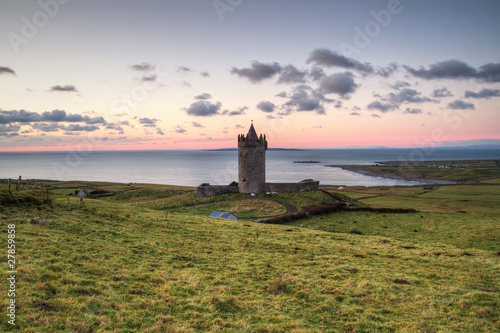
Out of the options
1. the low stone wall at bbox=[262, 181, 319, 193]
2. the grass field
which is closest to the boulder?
the grass field

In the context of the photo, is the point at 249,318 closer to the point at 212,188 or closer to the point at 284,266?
the point at 284,266

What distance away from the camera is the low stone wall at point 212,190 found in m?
50.8

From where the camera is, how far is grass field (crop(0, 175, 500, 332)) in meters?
8.82

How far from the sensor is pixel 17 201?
18859mm

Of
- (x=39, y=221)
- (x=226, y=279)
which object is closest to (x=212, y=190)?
(x=39, y=221)

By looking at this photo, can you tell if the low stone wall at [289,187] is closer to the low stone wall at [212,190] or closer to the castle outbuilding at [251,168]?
the castle outbuilding at [251,168]

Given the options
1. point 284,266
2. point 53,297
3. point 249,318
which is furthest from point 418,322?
point 53,297

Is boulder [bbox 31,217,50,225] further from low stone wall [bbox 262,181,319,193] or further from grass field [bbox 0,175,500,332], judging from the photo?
low stone wall [bbox 262,181,319,193]

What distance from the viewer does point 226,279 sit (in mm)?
12609

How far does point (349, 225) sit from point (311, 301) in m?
22.6

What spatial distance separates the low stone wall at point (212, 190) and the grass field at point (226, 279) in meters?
27.2

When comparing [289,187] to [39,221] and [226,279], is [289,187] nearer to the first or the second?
[226,279]

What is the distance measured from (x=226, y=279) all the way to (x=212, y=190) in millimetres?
39043

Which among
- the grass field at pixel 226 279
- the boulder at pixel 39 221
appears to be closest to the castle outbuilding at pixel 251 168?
the grass field at pixel 226 279
